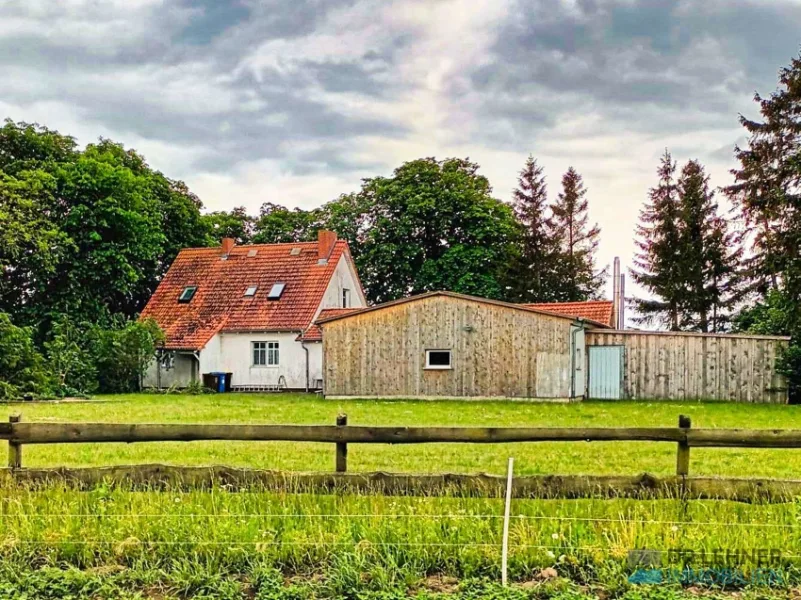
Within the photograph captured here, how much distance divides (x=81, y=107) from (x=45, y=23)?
9271 mm

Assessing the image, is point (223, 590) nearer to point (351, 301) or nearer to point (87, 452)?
point (87, 452)

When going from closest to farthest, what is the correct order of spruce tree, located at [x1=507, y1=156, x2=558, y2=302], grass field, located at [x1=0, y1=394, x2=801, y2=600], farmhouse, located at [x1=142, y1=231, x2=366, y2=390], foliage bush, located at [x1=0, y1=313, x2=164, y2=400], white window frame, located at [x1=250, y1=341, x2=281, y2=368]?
grass field, located at [x1=0, y1=394, x2=801, y2=600]
foliage bush, located at [x1=0, y1=313, x2=164, y2=400]
farmhouse, located at [x1=142, y1=231, x2=366, y2=390]
white window frame, located at [x1=250, y1=341, x2=281, y2=368]
spruce tree, located at [x1=507, y1=156, x2=558, y2=302]

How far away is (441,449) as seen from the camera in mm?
12984

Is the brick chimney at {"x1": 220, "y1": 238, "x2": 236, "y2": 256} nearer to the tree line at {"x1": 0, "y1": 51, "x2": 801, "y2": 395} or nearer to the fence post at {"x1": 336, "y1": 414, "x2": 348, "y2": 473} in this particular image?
the tree line at {"x1": 0, "y1": 51, "x2": 801, "y2": 395}

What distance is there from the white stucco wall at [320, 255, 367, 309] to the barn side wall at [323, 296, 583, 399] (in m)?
6.69

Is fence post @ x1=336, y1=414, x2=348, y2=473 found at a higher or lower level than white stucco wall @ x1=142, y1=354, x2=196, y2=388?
higher

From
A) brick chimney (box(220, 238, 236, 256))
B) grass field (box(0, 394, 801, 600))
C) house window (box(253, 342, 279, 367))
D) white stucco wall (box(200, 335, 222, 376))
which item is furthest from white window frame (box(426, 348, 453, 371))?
grass field (box(0, 394, 801, 600))

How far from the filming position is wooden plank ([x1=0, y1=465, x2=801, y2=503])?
7293 millimetres

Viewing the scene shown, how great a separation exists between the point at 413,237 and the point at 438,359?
19308 millimetres

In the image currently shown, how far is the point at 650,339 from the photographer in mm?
27391

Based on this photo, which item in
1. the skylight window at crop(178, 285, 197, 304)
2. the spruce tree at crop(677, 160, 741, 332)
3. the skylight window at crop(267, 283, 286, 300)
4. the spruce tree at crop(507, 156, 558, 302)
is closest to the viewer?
the skylight window at crop(267, 283, 286, 300)

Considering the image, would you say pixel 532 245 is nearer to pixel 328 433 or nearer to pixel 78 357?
pixel 78 357

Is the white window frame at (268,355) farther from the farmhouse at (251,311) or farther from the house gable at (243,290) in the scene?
the house gable at (243,290)

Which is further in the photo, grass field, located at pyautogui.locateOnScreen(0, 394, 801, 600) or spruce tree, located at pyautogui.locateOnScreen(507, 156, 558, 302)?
spruce tree, located at pyautogui.locateOnScreen(507, 156, 558, 302)
